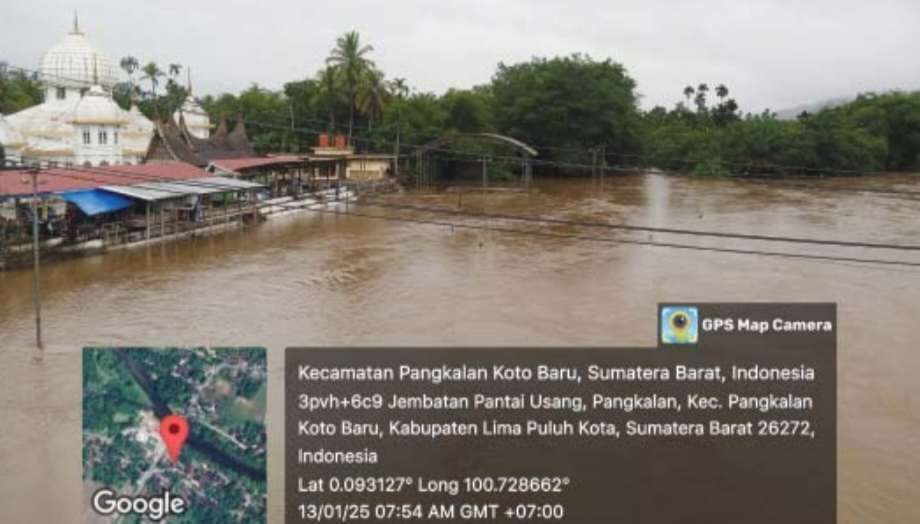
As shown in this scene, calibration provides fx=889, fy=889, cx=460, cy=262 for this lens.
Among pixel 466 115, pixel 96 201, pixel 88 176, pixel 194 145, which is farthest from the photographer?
pixel 466 115

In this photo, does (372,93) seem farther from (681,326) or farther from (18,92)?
(681,326)

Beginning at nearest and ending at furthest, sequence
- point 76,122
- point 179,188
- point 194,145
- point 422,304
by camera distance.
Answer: point 422,304 → point 179,188 → point 76,122 → point 194,145

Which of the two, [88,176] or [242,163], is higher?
[242,163]

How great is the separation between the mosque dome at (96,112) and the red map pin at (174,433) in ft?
96.3

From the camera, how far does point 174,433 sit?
475cm

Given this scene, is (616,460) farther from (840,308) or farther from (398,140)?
(398,140)

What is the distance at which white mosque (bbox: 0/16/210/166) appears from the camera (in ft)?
103

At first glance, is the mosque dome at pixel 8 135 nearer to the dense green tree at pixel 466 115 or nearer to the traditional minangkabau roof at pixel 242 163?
the traditional minangkabau roof at pixel 242 163

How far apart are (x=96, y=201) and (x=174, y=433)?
18.1 meters

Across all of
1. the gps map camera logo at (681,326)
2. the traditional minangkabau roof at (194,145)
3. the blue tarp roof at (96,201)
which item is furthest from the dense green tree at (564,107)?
the gps map camera logo at (681,326)

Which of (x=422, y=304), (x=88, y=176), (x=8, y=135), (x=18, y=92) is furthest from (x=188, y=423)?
(x=18, y=92)

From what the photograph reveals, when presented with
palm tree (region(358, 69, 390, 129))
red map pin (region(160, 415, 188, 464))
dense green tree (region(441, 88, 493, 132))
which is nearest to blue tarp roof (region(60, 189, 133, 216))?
red map pin (region(160, 415, 188, 464))

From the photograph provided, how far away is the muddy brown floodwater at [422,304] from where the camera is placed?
9.09m

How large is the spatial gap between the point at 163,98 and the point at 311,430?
56.4 m
